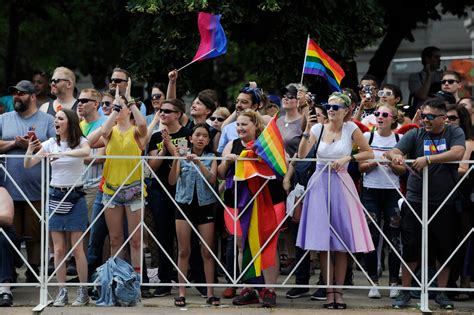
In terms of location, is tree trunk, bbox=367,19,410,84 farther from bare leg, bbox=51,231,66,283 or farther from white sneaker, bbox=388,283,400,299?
bare leg, bbox=51,231,66,283

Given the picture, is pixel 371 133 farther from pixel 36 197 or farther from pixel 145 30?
pixel 145 30

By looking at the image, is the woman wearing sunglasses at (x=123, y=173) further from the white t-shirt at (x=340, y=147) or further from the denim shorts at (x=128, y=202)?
the white t-shirt at (x=340, y=147)

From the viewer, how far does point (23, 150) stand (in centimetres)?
1198

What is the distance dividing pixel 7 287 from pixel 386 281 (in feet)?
13.5

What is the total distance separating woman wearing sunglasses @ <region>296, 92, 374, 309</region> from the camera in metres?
10.9

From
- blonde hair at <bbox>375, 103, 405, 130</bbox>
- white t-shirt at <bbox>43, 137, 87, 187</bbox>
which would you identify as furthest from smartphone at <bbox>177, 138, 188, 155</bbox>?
blonde hair at <bbox>375, 103, 405, 130</bbox>

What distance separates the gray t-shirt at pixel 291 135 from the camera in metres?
12.1

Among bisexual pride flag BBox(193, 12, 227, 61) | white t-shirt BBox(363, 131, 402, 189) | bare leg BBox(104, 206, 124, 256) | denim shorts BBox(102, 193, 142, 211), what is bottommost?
bare leg BBox(104, 206, 124, 256)

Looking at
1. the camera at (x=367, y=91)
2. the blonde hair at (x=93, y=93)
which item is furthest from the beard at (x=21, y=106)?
the camera at (x=367, y=91)

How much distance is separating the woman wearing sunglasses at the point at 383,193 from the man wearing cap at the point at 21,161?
3450 millimetres

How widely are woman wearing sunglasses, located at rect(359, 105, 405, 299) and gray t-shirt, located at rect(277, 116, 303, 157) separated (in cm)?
73

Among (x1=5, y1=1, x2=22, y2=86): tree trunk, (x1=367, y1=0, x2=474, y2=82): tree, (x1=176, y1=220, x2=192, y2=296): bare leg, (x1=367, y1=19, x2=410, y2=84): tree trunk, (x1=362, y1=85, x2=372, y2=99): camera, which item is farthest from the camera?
(x1=367, y1=19, x2=410, y2=84): tree trunk

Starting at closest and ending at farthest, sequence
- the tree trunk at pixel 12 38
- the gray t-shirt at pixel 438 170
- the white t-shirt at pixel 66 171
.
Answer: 1. the gray t-shirt at pixel 438 170
2. the white t-shirt at pixel 66 171
3. the tree trunk at pixel 12 38

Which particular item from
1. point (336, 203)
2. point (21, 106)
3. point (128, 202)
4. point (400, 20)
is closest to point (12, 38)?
point (400, 20)
